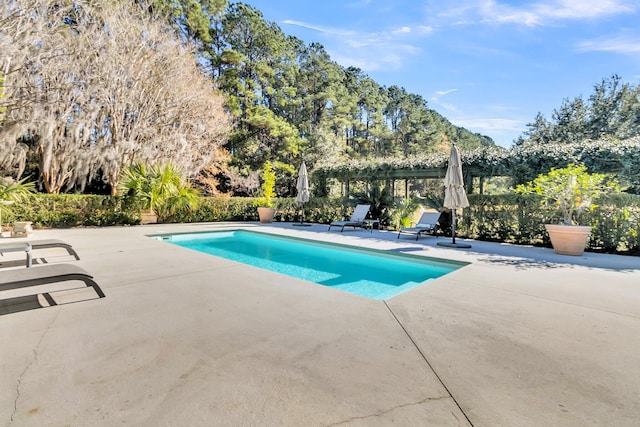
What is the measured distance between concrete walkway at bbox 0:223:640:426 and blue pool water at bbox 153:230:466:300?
138 centimetres

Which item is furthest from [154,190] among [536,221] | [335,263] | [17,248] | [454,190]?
[536,221]

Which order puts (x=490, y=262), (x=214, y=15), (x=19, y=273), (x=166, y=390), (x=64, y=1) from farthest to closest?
(x=214, y=15), (x=64, y=1), (x=490, y=262), (x=19, y=273), (x=166, y=390)

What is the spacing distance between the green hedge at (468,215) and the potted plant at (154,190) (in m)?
0.53

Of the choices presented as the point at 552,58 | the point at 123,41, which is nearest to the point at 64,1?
the point at 123,41

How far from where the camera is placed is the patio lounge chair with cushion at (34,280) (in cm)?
278

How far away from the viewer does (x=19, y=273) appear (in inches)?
120

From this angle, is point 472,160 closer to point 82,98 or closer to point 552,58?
point 552,58

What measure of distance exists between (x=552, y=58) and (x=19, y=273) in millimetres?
18841

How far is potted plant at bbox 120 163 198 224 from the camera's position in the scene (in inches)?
458

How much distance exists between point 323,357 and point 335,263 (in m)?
4.51

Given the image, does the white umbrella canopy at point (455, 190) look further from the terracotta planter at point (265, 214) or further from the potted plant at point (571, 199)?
the terracotta planter at point (265, 214)

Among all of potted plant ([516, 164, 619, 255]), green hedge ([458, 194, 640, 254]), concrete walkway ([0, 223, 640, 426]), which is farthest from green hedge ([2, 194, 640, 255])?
concrete walkway ([0, 223, 640, 426])

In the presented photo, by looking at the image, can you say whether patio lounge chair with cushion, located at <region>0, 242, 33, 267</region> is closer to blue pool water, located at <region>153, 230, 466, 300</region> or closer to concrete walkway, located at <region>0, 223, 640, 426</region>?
concrete walkway, located at <region>0, 223, 640, 426</region>

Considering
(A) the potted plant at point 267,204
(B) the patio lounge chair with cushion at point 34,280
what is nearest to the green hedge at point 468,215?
(A) the potted plant at point 267,204
